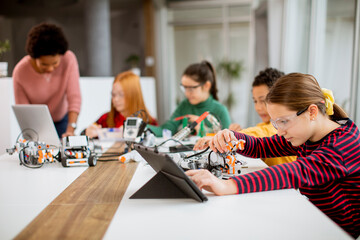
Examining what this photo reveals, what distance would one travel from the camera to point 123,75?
2494 mm

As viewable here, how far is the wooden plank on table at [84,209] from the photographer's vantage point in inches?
33.9

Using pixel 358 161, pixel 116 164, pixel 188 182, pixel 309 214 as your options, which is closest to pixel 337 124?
pixel 358 161

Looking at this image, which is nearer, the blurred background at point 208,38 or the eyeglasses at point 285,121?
the eyeglasses at point 285,121

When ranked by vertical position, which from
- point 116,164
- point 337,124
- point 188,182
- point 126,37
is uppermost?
point 126,37

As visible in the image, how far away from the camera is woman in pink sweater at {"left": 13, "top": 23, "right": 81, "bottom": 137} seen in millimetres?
2197

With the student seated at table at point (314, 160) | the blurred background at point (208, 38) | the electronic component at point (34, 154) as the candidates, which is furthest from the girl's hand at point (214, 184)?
the blurred background at point (208, 38)

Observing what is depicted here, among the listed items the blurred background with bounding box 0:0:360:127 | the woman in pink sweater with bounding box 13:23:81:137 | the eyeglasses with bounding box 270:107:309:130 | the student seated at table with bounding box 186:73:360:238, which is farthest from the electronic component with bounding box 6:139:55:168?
the blurred background with bounding box 0:0:360:127

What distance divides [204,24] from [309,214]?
612cm

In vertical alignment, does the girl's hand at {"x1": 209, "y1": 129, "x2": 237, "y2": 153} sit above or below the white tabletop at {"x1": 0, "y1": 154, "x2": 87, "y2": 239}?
above

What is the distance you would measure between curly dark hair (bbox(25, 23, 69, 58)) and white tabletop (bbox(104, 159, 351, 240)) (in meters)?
1.49

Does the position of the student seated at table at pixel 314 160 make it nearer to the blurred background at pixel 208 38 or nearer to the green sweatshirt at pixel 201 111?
the green sweatshirt at pixel 201 111

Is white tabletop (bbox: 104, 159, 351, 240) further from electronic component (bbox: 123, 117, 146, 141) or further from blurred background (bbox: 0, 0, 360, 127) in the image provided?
blurred background (bbox: 0, 0, 360, 127)

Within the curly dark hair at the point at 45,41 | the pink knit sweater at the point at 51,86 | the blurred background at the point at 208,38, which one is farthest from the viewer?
the blurred background at the point at 208,38

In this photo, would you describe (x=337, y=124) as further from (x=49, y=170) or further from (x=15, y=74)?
(x=15, y=74)
